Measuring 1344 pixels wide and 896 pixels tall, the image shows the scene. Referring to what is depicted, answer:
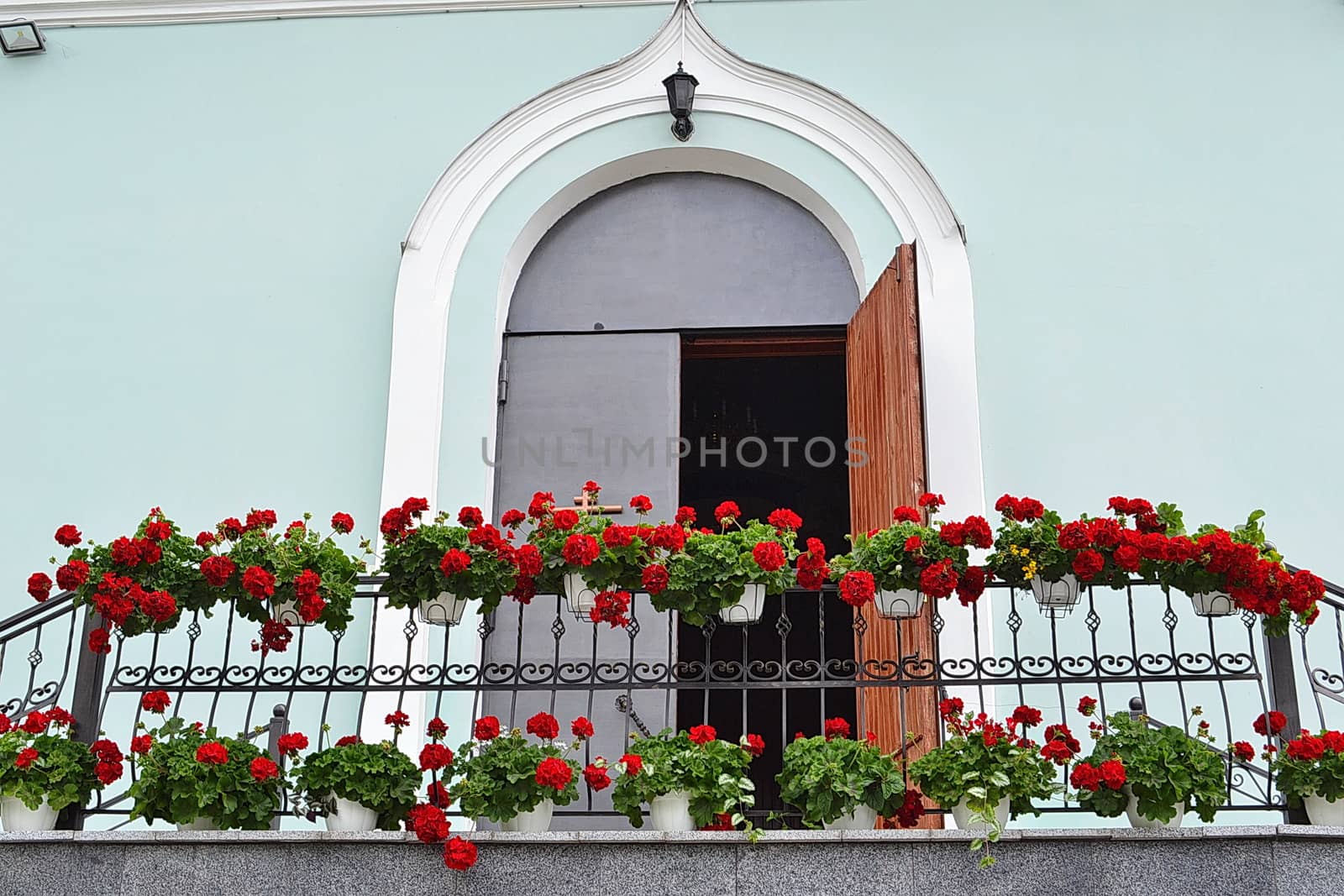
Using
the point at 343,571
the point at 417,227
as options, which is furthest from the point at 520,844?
the point at 417,227

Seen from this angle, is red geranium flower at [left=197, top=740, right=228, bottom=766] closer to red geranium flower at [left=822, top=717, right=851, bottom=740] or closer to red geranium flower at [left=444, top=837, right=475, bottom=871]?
red geranium flower at [left=444, top=837, right=475, bottom=871]

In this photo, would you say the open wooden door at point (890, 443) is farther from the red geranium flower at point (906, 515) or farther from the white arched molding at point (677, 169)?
the red geranium flower at point (906, 515)

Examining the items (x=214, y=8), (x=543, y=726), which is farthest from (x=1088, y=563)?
Answer: (x=214, y=8)

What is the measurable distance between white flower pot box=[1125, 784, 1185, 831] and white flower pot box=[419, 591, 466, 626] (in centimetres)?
256

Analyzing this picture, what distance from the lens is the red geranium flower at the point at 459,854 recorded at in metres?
4.68

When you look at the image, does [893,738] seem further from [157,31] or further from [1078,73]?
[157,31]

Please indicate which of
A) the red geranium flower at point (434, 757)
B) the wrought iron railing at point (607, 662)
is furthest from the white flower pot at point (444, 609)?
the wrought iron railing at point (607, 662)

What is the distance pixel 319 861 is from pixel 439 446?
278 cm

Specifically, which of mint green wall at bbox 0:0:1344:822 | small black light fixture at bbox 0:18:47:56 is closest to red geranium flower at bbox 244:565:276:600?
mint green wall at bbox 0:0:1344:822

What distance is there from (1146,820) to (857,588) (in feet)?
4.13

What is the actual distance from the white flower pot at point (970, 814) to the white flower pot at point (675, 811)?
93 cm

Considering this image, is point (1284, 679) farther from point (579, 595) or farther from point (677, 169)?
point (677, 169)

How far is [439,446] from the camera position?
287 inches

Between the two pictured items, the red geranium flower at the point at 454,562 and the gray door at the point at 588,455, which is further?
the gray door at the point at 588,455
